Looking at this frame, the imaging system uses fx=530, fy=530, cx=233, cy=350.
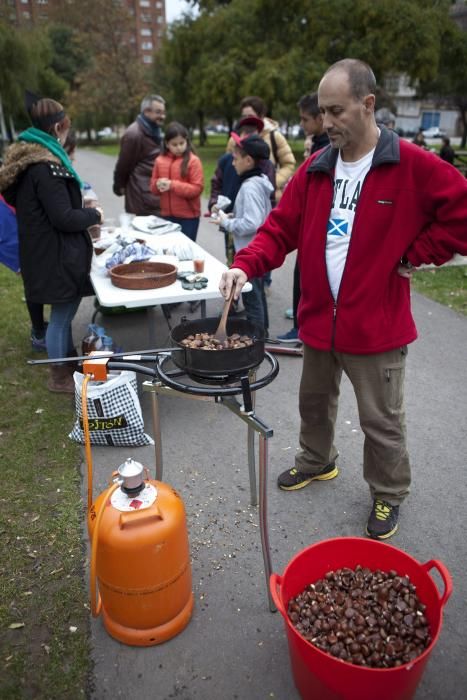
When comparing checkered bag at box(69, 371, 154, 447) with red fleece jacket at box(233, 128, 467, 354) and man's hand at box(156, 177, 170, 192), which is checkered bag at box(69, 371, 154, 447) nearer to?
red fleece jacket at box(233, 128, 467, 354)

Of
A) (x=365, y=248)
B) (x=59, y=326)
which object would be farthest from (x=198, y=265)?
(x=365, y=248)

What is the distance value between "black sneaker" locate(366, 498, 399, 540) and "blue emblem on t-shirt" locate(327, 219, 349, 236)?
136cm

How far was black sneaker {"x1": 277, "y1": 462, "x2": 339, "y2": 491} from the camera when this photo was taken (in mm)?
3039

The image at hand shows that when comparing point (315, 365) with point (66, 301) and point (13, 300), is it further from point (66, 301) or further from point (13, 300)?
point (13, 300)

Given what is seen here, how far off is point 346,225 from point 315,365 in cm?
73

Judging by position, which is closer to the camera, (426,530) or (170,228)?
(426,530)

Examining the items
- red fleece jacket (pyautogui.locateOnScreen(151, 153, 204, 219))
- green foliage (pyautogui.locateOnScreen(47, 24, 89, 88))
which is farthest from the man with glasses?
green foliage (pyautogui.locateOnScreen(47, 24, 89, 88))

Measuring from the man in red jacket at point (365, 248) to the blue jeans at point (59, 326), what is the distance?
6.47 feet

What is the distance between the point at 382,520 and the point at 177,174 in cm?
401

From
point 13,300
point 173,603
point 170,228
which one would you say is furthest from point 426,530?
point 13,300

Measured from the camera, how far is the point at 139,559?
1949mm

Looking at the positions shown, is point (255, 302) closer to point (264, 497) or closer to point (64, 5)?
point (264, 497)

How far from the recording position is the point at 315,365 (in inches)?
105

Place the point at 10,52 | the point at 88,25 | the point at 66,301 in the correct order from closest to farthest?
1. the point at 66,301
2. the point at 10,52
3. the point at 88,25
